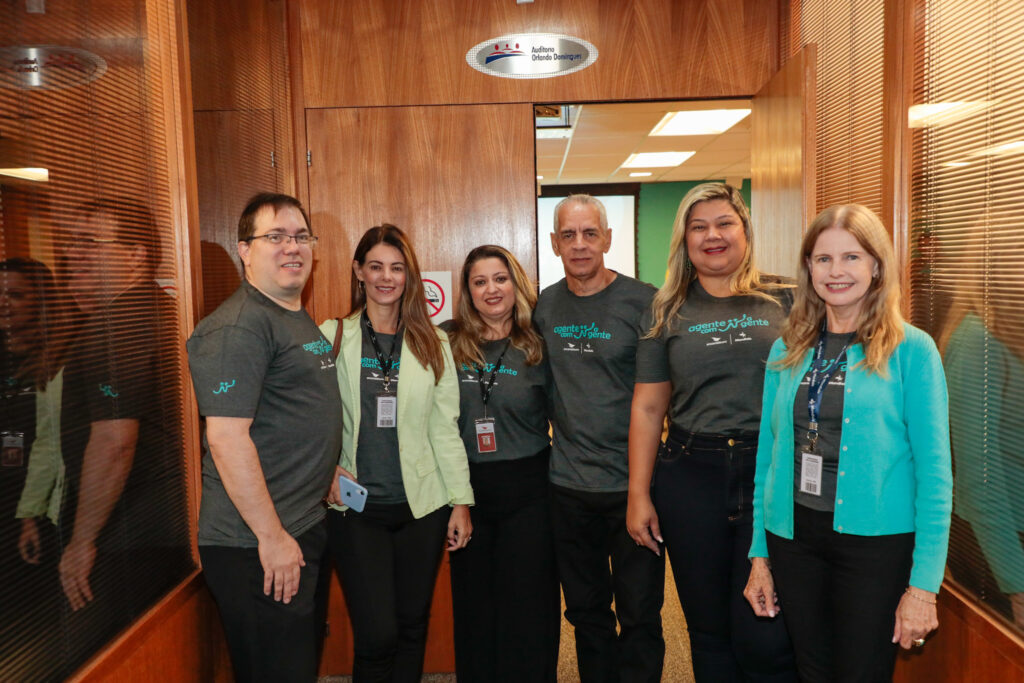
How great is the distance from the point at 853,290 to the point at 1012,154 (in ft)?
1.60

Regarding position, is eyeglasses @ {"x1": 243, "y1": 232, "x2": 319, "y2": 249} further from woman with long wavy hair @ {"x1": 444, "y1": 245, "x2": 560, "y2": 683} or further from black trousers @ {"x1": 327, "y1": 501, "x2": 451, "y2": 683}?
black trousers @ {"x1": 327, "y1": 501, "x2": 451, "y2": 683}

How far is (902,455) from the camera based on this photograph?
154 cm

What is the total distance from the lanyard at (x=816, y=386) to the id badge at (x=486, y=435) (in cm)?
104

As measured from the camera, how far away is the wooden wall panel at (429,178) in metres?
3.07

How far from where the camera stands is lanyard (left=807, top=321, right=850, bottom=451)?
1.62 m

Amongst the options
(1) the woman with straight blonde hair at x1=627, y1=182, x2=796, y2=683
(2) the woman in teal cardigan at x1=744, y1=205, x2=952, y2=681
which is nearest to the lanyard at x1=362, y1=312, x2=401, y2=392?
(1) the woman with straight blonde hair at x1=627, y1=182, x2=796, y2=683

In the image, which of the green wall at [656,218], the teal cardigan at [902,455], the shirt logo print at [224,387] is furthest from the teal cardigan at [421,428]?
the green wall at [656,218]

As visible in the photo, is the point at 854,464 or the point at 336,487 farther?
the point at 336,487

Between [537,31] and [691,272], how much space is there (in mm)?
1531

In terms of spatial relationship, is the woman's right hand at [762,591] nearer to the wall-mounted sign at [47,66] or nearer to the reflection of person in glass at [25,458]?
the reflection of person in glass at [25,458]

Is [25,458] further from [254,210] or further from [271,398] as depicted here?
[254,210]

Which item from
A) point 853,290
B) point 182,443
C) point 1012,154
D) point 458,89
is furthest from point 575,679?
point 458,89

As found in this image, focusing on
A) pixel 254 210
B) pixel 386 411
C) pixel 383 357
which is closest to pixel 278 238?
pixel 254 210

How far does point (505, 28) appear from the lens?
3021 mm
